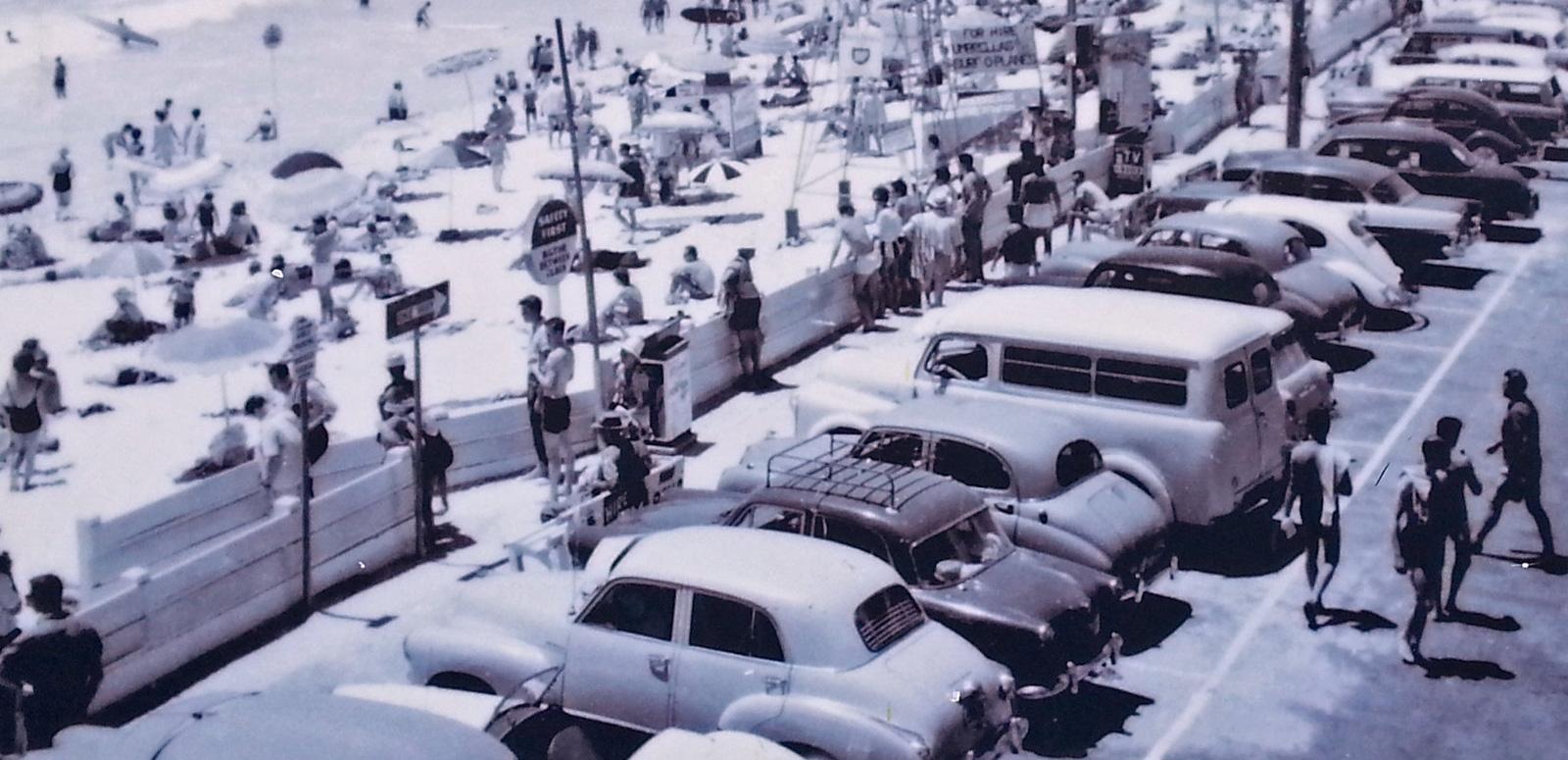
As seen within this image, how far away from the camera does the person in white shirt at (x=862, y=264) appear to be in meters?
19.8

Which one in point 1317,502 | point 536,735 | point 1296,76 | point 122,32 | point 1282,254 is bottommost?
point 536,735

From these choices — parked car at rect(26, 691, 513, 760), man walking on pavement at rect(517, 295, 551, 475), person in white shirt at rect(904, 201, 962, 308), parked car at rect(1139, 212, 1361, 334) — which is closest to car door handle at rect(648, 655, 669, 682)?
parked car at rect(26, 691, 513, 760)

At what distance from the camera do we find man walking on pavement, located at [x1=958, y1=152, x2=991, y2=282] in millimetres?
21234

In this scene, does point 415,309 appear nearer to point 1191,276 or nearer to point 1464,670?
point 1464,670

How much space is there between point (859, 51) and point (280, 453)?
26.6 meters

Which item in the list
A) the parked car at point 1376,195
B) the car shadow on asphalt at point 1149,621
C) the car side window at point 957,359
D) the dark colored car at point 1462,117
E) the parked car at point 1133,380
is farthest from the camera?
the dark colored car at point 1462,117

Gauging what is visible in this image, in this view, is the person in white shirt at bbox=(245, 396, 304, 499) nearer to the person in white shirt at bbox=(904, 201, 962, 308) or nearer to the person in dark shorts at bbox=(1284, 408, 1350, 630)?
the person in dark shorts at bbox=(1284, 408, 1350, 630)

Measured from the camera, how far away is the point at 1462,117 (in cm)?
2650

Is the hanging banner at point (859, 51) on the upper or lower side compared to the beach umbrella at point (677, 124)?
upper

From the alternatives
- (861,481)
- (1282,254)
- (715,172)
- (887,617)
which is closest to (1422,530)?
(861,481)

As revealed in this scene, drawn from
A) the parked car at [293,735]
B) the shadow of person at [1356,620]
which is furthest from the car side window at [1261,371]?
the parked car at [293,735]

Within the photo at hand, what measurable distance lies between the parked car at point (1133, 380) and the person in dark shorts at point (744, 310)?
363 cm

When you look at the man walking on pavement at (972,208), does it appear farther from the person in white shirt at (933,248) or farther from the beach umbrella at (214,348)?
the beach umbrella at (214,348)

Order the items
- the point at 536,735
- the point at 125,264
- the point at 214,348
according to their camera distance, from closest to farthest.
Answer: the point at 536,735 < the point at 214,348 < the point at 125,264
